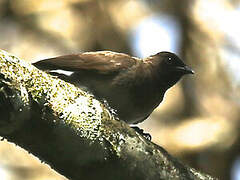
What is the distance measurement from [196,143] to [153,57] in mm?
2911

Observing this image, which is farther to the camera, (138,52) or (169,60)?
(138,52)

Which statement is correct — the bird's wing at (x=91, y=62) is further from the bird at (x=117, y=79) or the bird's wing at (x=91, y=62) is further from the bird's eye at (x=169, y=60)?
the bird's eye at (x=169, y=60)

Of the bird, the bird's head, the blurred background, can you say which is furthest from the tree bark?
the blurred background

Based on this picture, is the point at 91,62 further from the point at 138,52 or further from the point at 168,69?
the point at 138,52

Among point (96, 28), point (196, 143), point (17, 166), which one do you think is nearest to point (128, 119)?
point (196, 143)

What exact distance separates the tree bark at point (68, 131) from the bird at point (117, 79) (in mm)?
1584

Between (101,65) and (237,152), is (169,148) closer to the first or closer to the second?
(237,152)

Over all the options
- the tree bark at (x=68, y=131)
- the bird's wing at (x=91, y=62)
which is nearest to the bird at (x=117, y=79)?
the bird's wing at (x=91, y=62)

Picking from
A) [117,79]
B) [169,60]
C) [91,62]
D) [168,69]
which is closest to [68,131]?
[117,79]

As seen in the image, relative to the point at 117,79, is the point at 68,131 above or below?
below

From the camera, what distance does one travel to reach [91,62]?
527 cm

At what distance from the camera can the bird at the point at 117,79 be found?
4980mm

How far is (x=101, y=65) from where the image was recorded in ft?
17.3

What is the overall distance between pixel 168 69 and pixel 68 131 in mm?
2943
